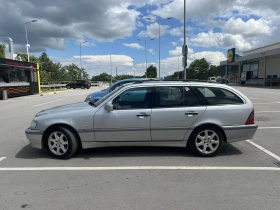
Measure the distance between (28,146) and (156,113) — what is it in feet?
10.8

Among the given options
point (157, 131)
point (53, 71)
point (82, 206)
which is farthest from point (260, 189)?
point (53, 71)

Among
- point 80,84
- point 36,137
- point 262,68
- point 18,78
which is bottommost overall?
point 36,137

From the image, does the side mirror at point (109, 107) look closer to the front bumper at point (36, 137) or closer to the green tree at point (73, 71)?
the front bumper at point (36, 137)

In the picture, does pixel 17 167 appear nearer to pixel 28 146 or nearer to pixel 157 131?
pixel 28 146

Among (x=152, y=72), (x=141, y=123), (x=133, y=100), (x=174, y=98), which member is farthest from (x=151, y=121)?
(x=152, y=72)

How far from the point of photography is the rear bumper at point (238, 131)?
5.14 metres

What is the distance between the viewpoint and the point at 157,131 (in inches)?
199

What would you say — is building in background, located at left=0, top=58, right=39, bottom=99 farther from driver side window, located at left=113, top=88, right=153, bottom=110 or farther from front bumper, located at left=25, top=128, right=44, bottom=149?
driver side window, located at left=113, top=88, right=153, bottom=110

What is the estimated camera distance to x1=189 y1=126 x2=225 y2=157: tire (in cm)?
512

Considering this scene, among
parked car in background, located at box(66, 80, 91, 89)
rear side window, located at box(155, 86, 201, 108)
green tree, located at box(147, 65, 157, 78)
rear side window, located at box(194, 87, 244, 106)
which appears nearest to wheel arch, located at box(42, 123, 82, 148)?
rear side window, located at box(155, 86, 201, 108)

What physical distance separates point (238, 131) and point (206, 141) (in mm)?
685

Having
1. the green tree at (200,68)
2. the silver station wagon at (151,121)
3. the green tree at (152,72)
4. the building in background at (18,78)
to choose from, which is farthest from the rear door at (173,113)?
the green tree at (200,68)

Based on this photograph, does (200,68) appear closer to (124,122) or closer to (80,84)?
(80,84)

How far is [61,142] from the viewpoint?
200 inches
